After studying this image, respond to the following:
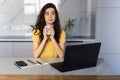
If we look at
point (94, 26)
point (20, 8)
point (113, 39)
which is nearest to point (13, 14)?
point (20, 8)

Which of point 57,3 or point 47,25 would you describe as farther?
point 57,3

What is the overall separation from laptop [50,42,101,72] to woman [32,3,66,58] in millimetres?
551

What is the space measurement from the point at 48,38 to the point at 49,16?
0.80 feet

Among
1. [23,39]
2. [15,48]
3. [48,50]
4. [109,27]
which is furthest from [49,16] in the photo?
[109,27]

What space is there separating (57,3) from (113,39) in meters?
1.06

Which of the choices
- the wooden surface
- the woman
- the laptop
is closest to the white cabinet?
the woman

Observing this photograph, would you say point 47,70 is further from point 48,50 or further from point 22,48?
point 22,48

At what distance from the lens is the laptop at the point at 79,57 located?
2055mm

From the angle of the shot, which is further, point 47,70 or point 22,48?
point 22,48

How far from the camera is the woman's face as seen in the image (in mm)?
2816

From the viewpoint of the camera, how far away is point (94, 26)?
4.05 meters

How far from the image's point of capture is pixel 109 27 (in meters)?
3.91

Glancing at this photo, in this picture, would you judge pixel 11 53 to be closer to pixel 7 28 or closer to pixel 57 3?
pixel 7 28

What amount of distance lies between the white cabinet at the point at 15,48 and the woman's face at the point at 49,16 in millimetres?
1154
